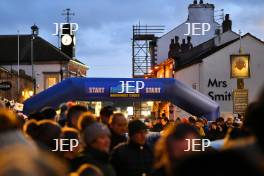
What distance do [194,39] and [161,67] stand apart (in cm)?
1101

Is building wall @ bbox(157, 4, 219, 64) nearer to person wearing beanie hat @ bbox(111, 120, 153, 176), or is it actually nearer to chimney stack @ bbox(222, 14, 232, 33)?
chimney stack @ bbox(222, 14, 232, 33)

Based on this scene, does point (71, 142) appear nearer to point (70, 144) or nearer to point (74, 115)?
point (70, 144)

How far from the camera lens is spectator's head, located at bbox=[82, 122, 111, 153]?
19.5 feet

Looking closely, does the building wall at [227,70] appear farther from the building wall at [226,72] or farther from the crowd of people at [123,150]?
the crowd of people at [123,150]

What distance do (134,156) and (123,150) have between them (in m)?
0.14

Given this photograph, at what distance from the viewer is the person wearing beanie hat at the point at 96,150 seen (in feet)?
19.2

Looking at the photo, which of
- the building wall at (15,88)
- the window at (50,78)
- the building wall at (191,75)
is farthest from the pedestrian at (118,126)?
the window at (50,78)

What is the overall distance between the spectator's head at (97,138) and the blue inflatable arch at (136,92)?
1604 cm

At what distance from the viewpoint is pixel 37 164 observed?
2.48m

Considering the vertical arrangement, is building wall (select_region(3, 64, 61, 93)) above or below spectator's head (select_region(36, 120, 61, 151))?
above

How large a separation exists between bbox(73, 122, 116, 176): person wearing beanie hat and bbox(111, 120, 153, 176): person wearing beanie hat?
4.68 feet

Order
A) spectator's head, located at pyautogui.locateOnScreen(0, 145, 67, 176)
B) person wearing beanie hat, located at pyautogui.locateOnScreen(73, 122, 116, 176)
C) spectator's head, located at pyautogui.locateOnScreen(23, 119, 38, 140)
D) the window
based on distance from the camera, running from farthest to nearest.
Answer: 1. the window
2. spectator's head, located at pyautogui.locateOnScreen(23, 119, 38, 140)
3. person wearing beanie hat, located at pyautogui.locateOnScreen(73, 122, 116, 176)
4. spectator's head, located at pyautogui.locateOnScreen(0, 145, 67, 176)

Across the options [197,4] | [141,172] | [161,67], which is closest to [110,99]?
[141,172]

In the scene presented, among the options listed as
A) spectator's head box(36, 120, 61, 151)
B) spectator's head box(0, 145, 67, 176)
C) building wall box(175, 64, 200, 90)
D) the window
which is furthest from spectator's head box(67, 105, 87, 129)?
the window
